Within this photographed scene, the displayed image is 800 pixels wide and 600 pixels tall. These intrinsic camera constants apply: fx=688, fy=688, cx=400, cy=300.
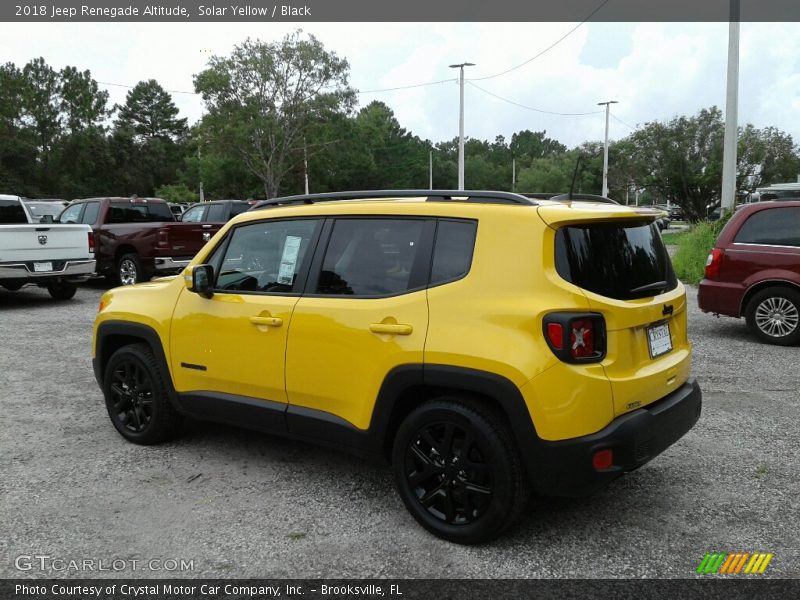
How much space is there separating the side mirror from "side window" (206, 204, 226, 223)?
1216 cm

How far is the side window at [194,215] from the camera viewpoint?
16547 millimetres

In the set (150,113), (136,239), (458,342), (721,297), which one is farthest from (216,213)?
(150,113)

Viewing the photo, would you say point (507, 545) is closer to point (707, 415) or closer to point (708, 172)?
point (707, 415)

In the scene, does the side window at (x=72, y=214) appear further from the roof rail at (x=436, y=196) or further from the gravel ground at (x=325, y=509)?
the roof rail at (x=436, y=196)

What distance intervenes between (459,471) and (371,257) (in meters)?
1.23

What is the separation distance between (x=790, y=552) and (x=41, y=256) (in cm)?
1142

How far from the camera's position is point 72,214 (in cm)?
1508

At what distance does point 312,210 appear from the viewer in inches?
160

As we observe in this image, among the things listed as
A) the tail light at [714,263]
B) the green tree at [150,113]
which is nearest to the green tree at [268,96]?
the tail light at [714,263]

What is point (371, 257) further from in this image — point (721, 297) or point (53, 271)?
point (53, 271)

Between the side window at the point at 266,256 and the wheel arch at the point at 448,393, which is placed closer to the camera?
the wheel arch at the point at 448,393

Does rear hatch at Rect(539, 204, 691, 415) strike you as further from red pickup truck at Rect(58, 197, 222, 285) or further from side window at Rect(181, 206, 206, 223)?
side window at Rect(181, 206, 206, 223)

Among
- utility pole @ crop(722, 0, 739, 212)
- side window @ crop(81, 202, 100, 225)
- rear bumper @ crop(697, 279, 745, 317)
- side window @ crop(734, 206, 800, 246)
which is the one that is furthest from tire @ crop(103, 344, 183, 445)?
utility pole @ crop(722, 0, 739, 212)

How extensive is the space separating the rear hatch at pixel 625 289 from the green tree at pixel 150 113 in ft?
318
